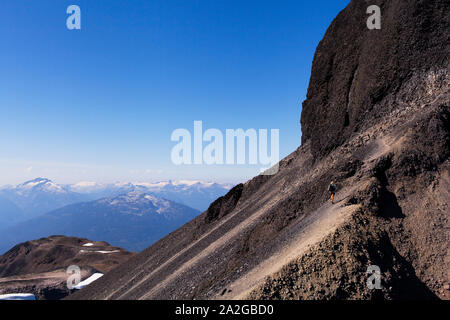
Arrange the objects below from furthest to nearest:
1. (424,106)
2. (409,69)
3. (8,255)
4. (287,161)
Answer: (8,255), (287,161), (409,69), (424,106)

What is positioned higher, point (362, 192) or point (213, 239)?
point (362, 192)

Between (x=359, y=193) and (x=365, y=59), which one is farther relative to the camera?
(x=365, y=59)

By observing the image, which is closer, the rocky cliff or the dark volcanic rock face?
the rocky cliff

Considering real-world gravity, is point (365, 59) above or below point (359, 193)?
above

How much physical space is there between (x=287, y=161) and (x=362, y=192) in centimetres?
2252

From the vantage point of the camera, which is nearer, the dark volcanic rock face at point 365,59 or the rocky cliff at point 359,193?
the rocky cliff at point 359,193

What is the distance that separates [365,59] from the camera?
22.2m

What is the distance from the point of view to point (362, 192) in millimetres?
13148

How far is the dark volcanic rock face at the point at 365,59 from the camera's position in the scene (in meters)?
18.4

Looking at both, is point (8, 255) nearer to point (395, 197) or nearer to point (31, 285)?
point (31, 285)

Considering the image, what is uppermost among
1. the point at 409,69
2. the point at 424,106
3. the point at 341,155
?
the point at 409,69

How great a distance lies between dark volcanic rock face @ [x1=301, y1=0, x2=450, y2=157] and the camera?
18359 millimetres

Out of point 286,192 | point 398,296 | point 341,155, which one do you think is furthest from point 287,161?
point 398,296
